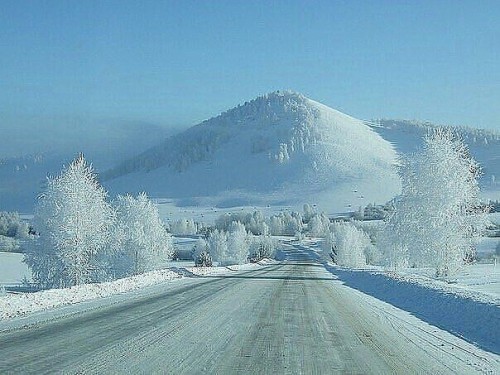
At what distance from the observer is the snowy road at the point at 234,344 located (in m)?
11.1

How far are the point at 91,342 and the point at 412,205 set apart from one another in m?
35.3

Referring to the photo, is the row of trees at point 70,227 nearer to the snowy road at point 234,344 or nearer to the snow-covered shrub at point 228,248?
the snowy road at point 234,344

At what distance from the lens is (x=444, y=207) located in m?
42.4

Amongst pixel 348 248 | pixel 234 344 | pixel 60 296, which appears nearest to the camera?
pixel 234 344

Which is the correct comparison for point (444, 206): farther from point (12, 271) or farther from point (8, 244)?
point (8, 244)

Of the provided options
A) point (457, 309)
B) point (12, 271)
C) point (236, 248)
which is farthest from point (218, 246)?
Answer: point (457, 309)

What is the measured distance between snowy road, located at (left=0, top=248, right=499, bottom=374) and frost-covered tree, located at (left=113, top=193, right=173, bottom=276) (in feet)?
175

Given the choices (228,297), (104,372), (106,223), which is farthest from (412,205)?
(104,372)

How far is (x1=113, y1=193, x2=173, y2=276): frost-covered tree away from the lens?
74.2 meters

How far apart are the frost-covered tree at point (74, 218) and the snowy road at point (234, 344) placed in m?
31.1

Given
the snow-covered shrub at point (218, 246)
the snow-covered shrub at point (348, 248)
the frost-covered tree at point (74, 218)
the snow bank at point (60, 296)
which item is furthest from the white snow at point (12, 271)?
the snow-covered shrub at point (348, 248)

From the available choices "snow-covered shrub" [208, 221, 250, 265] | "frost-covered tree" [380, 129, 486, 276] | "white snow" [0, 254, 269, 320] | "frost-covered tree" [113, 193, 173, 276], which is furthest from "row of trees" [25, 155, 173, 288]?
"snow-covered shrub" [208, 221, 250, 265]

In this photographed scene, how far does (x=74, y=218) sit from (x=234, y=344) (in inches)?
1577

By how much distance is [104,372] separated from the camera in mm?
10211
